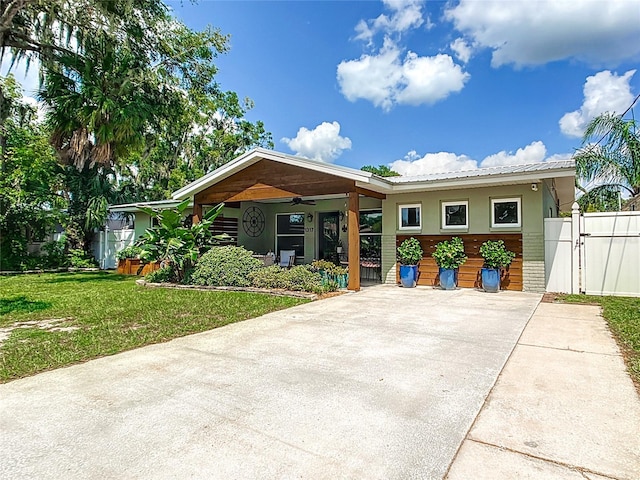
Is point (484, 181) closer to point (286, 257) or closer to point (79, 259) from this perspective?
point (286, 257)

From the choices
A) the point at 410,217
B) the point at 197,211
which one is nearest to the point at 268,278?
the point at 197,211

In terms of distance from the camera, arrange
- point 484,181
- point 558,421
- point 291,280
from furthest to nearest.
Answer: point 291,280
point 484,181
point 558,421

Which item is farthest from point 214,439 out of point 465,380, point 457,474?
point 465,380

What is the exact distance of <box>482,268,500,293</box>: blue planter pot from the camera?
9.36m

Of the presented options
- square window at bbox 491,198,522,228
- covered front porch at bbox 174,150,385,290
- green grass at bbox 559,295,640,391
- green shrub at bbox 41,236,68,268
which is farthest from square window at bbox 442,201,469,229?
green shrub at bbox 41,236,68,268

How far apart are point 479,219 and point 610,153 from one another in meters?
5.69

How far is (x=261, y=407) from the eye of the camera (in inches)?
118

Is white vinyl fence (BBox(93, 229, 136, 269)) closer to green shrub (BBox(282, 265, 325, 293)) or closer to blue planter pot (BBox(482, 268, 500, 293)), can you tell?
green shrub (BBox(282, 265, 325, 293))

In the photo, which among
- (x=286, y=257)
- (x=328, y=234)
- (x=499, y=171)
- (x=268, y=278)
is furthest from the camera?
(x=286, y=257)

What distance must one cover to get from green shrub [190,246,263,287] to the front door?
4315 millimetres

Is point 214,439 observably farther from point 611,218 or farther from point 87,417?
point 611,218

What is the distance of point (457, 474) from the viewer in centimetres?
212

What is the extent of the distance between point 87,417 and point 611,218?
33.9 feet

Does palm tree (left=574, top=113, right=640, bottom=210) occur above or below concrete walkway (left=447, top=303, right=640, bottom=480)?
above
